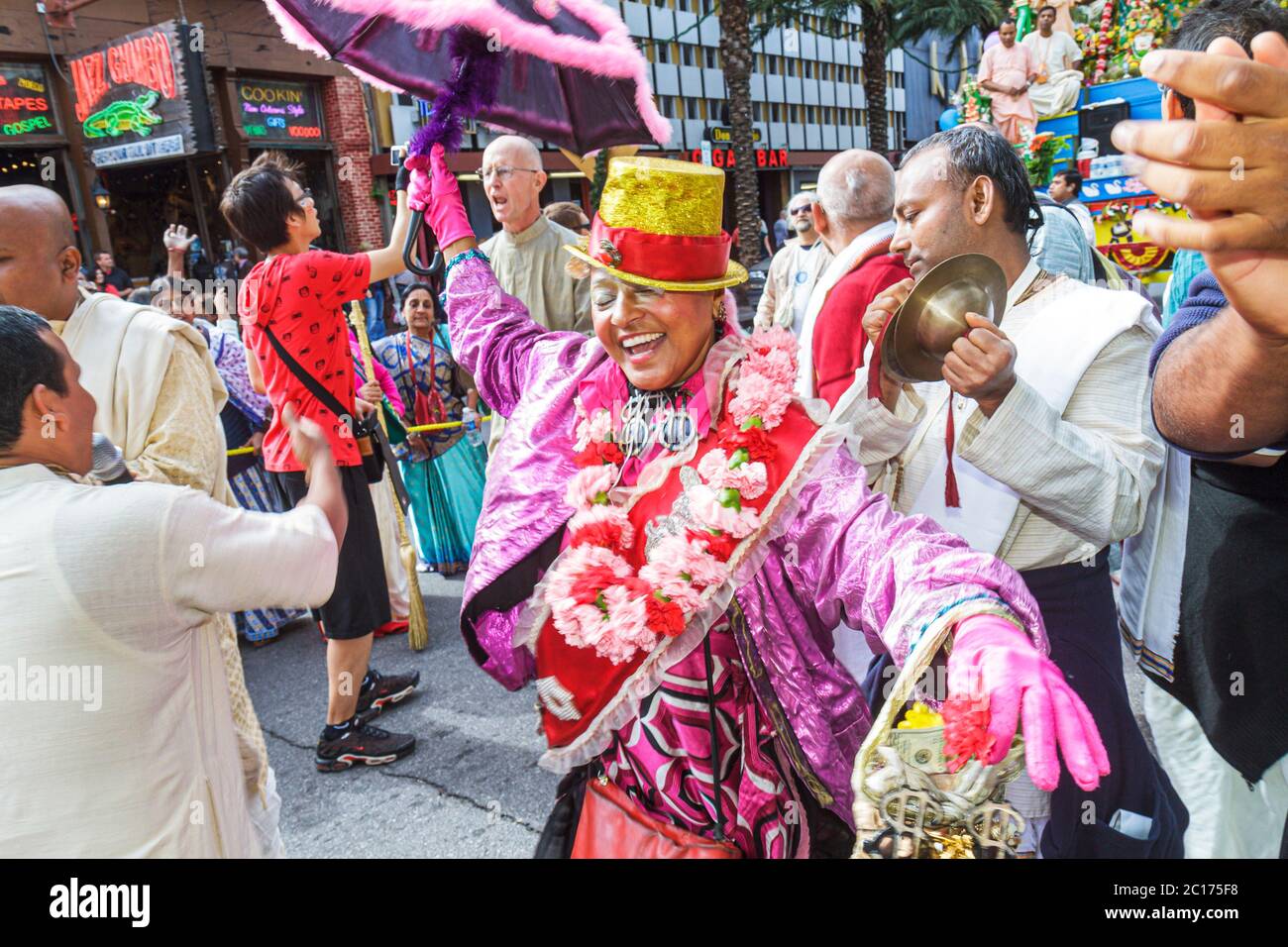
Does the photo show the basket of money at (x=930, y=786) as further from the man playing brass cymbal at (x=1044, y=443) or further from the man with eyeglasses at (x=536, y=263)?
the man with eyeglasses at (x=536, y=263)

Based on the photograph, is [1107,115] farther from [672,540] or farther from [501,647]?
[501,647]

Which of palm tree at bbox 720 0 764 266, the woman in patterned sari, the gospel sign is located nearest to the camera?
the woman in patterned sari

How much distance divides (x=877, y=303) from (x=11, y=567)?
188 centimetres

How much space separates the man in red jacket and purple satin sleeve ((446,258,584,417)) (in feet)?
3.77

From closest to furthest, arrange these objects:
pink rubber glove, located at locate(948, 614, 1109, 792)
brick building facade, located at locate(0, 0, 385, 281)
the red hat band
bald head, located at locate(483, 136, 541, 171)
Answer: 1. pink rubber glove, located at locate(948, 614, 1109, 792)
2. the red hat band
3. bald head, located at locate(483, 136, 541, 171)
4. brick building facade, located at locate(0, 0, 385, 281)

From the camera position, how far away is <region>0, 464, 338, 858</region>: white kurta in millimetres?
1555

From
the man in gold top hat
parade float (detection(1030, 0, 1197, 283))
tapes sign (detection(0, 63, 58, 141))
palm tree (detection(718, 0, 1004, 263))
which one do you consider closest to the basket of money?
the man in gold top hat

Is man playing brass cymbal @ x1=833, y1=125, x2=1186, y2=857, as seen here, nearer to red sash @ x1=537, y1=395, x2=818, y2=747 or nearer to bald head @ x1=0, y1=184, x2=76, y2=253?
red sash @ x1=537, y1=395, x2=818, y2=747

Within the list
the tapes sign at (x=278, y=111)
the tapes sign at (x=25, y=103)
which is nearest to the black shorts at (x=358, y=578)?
the tapes sign at (x=25, y=103)

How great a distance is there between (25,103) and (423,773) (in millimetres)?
15626

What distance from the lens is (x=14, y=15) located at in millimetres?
13734

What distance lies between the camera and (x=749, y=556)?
1.68 metres

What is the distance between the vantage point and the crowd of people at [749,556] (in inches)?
60.7
